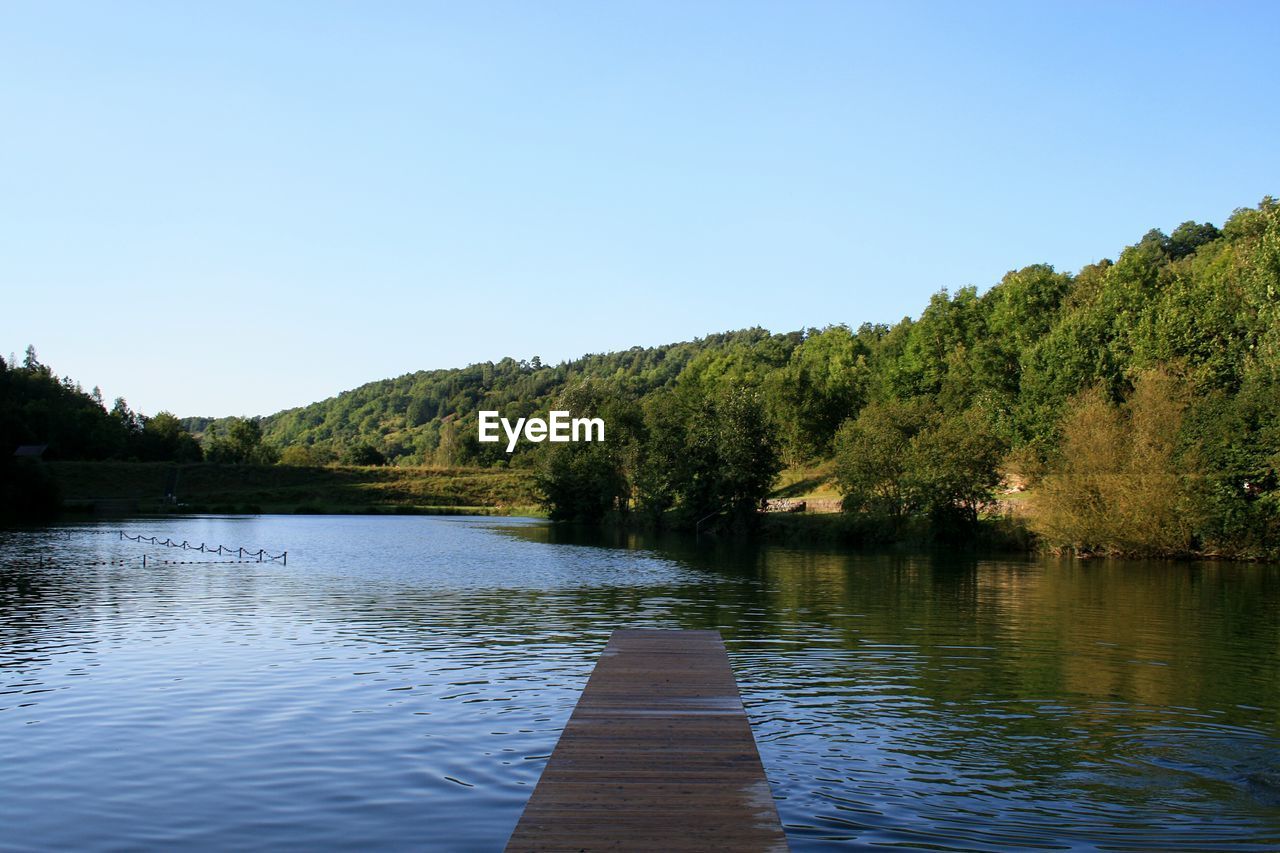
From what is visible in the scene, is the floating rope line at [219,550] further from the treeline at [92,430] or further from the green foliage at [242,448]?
the green foliage at [242,448]

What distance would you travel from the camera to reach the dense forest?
155ft

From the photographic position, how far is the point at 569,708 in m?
15.5

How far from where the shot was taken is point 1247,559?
4653 cm

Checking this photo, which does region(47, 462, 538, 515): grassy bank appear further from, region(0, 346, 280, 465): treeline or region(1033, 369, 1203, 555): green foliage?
region(1033, 369, 1203, 555): green foliage

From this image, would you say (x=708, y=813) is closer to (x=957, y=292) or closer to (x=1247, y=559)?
(x=1247, y=559)

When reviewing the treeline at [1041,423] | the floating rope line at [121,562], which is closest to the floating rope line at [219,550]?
the floating rope line at [121,562]

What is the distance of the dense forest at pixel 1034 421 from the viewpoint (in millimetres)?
47188

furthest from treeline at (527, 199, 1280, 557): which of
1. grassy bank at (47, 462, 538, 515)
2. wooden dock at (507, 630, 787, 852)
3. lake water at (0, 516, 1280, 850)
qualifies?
wooden dock at (507, 630, 787, 852)

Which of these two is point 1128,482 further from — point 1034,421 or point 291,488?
point 291,488

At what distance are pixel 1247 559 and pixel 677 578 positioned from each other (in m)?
26.6

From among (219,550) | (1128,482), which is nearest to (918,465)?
(1128,482)

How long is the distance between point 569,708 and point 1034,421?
60658 mm

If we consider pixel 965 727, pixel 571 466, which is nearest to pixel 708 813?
pixel 965 727

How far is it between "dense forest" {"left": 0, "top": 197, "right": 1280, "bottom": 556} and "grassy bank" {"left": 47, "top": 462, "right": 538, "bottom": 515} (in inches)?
413
